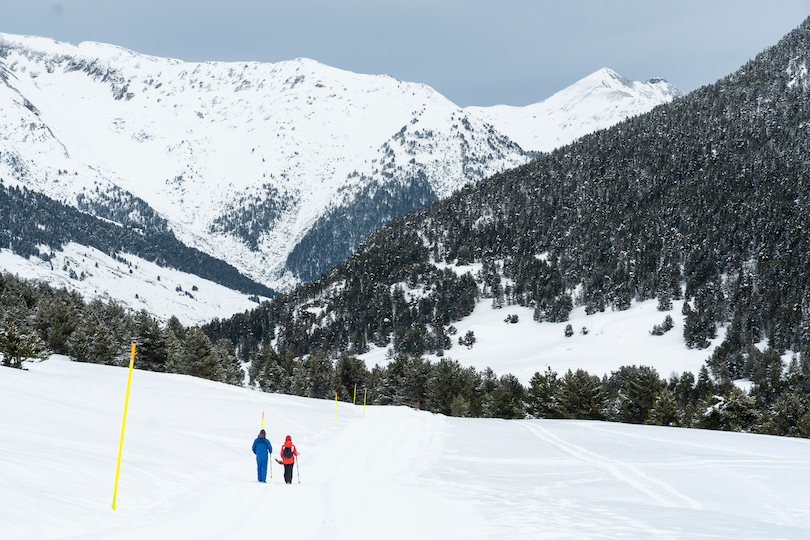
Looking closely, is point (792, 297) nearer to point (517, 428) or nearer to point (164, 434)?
point (517, 428)

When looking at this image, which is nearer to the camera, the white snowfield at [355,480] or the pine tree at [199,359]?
the white snowfield at [355,480]

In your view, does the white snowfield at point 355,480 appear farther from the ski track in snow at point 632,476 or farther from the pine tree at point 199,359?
the pine tree at point 199,359

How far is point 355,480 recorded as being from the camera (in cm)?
1794

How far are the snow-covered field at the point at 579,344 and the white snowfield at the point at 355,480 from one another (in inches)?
3791

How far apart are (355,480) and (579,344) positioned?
137949 mm

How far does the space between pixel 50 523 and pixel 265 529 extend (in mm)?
3880

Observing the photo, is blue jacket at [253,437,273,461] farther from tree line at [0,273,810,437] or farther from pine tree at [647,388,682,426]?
pine tree at [647,388,682,426]

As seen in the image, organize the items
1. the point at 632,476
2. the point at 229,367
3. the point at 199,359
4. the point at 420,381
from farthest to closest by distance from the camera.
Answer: the point at 229,367
the point at 420,381
the point at 199,359
the point at 632,476

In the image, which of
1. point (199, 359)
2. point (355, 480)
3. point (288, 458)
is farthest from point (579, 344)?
point (288, 458)

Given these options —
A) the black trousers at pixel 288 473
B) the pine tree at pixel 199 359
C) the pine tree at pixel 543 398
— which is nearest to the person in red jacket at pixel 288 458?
the black trousers at pixel 288 473

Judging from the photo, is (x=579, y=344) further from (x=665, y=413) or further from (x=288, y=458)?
(x=288, y=458)

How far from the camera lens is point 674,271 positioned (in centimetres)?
16688

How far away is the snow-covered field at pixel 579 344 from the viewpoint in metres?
126

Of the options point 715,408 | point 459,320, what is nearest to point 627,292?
point 459,320
